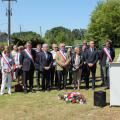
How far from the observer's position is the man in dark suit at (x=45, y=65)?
1516 centimetres

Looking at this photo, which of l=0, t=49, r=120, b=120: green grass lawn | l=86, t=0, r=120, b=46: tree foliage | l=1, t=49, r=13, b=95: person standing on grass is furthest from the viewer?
l=86, t=0, r=120, b=46: tree foliage

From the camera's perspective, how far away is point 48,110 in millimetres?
11055

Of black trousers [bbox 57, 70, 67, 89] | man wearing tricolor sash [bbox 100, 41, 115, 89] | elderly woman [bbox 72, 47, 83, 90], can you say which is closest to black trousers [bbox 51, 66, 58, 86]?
black trousers [bbox 57, 70, 67, 89]

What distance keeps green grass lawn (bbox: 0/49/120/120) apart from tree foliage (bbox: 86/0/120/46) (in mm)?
68804

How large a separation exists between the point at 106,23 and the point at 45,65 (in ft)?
227

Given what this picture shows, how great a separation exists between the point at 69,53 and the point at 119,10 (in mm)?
69021

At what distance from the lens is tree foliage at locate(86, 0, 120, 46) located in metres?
81.9

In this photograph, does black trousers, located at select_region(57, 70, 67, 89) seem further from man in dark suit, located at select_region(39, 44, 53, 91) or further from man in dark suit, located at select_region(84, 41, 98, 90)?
man in dark suit, located at select_region(84, 41, 98, 90)

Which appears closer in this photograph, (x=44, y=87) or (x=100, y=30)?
(x=44, y=87)

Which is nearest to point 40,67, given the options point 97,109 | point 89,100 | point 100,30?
point 89,100

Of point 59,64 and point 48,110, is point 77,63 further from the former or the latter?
point 48,110

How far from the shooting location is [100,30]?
83.1 m

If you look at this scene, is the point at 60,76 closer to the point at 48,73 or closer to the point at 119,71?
the point at 48,73

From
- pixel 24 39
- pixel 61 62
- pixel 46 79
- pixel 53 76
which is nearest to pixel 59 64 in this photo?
pixel 61 62
